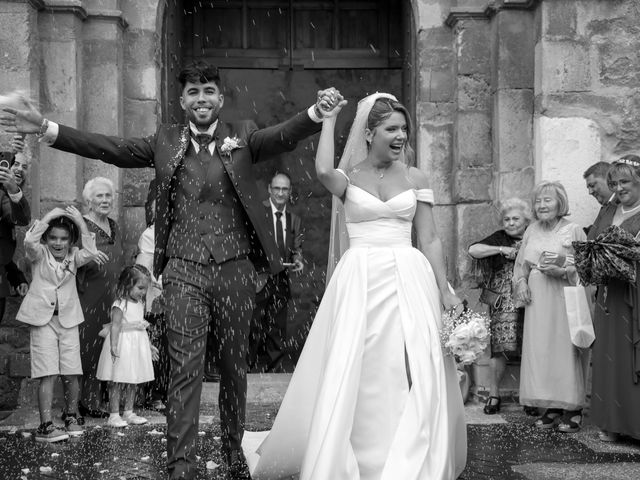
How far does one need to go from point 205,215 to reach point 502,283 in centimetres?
356

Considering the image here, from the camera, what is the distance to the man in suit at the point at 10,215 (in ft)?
23.5

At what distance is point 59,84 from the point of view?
877 cm

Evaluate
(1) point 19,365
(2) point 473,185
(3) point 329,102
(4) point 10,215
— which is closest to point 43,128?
(3) point 329,102

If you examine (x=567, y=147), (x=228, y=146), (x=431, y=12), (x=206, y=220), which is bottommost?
(x=206, y=220)

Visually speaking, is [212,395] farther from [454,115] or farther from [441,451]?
[441,451]

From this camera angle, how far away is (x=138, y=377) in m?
7.68

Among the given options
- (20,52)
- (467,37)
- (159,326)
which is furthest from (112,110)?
(467,37)

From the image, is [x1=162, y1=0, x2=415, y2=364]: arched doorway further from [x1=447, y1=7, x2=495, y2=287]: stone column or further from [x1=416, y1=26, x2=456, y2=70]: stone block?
[x1=447, y1=7, x2=495, y2=287]: stone column

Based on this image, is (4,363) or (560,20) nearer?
(4,363)

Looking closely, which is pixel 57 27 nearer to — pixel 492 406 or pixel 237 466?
pixel 237 466

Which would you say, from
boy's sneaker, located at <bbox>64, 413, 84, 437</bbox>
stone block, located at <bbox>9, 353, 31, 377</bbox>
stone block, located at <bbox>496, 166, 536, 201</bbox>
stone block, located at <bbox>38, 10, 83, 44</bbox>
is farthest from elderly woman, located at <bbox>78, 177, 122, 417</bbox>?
stone block, located at <bbox>496, 166, 536, 201</bbox>

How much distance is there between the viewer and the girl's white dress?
25.0 feet

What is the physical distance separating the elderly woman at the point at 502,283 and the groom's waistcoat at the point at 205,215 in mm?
3254

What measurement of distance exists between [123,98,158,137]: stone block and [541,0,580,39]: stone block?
3544 millimetres
